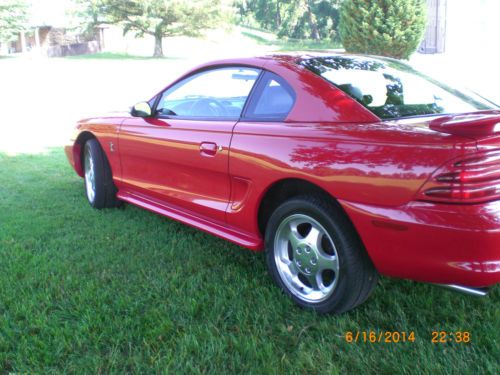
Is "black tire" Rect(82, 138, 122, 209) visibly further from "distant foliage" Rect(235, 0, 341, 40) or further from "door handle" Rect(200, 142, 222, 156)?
"distant foliage" Rect(235, 0, 341, 40)

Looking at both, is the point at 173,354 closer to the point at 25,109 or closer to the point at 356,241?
the point at 356,241

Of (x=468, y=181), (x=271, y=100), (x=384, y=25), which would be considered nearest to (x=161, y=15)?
(x=384, y=25)

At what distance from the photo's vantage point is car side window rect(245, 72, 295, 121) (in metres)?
2.98

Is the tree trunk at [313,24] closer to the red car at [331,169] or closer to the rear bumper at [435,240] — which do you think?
the red car at [331,169]

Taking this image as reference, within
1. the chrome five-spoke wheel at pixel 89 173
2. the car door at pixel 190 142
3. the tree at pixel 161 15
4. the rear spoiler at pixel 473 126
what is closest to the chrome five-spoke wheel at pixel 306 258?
the car door at pixel 190 142

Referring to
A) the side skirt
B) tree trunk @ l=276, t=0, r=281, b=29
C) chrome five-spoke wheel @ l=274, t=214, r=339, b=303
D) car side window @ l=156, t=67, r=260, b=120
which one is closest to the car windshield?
car side window @ l=156, t=67, r=260, b=120

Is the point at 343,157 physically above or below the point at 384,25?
below

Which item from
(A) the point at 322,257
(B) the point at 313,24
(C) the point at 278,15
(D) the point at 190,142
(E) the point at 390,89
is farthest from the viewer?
(C) the point at 278,15

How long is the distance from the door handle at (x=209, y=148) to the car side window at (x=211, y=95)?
0.22 meters

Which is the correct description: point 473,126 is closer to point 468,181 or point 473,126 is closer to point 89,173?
point 468,181

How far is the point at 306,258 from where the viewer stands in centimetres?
282

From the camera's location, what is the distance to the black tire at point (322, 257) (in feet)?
8.43

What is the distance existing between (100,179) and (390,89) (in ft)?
9.38

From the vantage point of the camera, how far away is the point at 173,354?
2.43 metres
